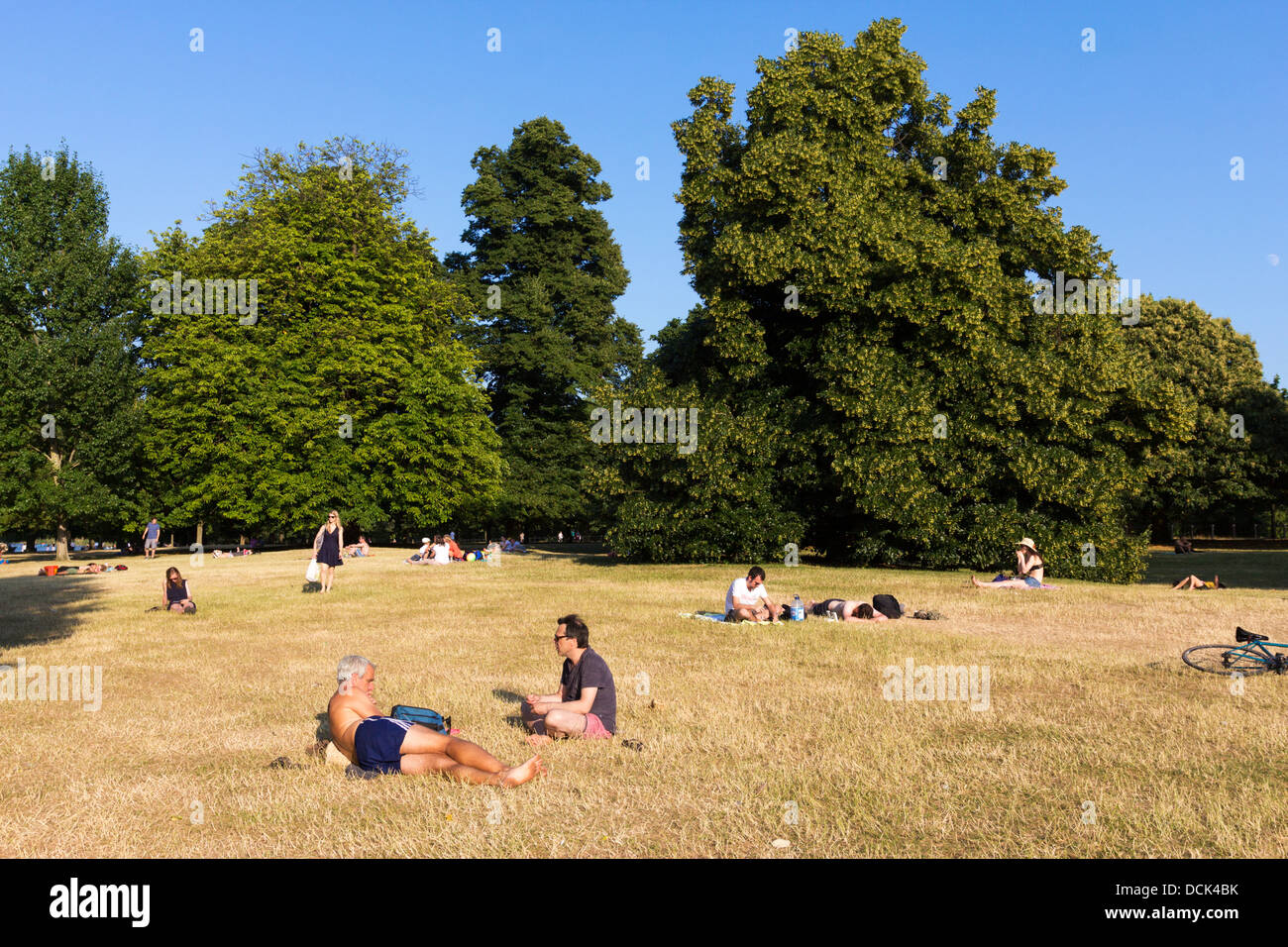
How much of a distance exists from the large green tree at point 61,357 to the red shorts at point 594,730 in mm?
43283

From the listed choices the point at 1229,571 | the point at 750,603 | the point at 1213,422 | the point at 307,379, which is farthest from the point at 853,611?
the point at 1213,422

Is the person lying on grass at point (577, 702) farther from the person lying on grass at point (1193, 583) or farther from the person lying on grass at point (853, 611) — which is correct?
the person lying on grass at point (1193, 583)

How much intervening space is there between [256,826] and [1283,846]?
23.4ft

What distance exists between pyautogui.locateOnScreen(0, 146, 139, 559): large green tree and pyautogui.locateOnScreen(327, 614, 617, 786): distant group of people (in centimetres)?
4238

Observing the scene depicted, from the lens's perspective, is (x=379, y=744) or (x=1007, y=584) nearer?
(x=379, y=744)

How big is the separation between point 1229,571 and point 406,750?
36.8 meters

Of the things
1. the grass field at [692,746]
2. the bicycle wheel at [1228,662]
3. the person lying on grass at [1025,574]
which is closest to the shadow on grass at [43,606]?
the grass field at [692,746]

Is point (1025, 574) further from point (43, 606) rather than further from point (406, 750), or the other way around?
point (43, 606)

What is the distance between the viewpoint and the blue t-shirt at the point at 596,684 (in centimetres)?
890

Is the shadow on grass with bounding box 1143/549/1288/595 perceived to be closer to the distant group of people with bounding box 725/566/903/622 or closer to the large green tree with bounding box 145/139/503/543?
the distant group of people with bounding box 725/566/903/622

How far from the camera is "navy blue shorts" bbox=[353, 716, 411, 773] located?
767 centimetres

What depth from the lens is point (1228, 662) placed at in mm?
12117

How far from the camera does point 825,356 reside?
3119 cm
